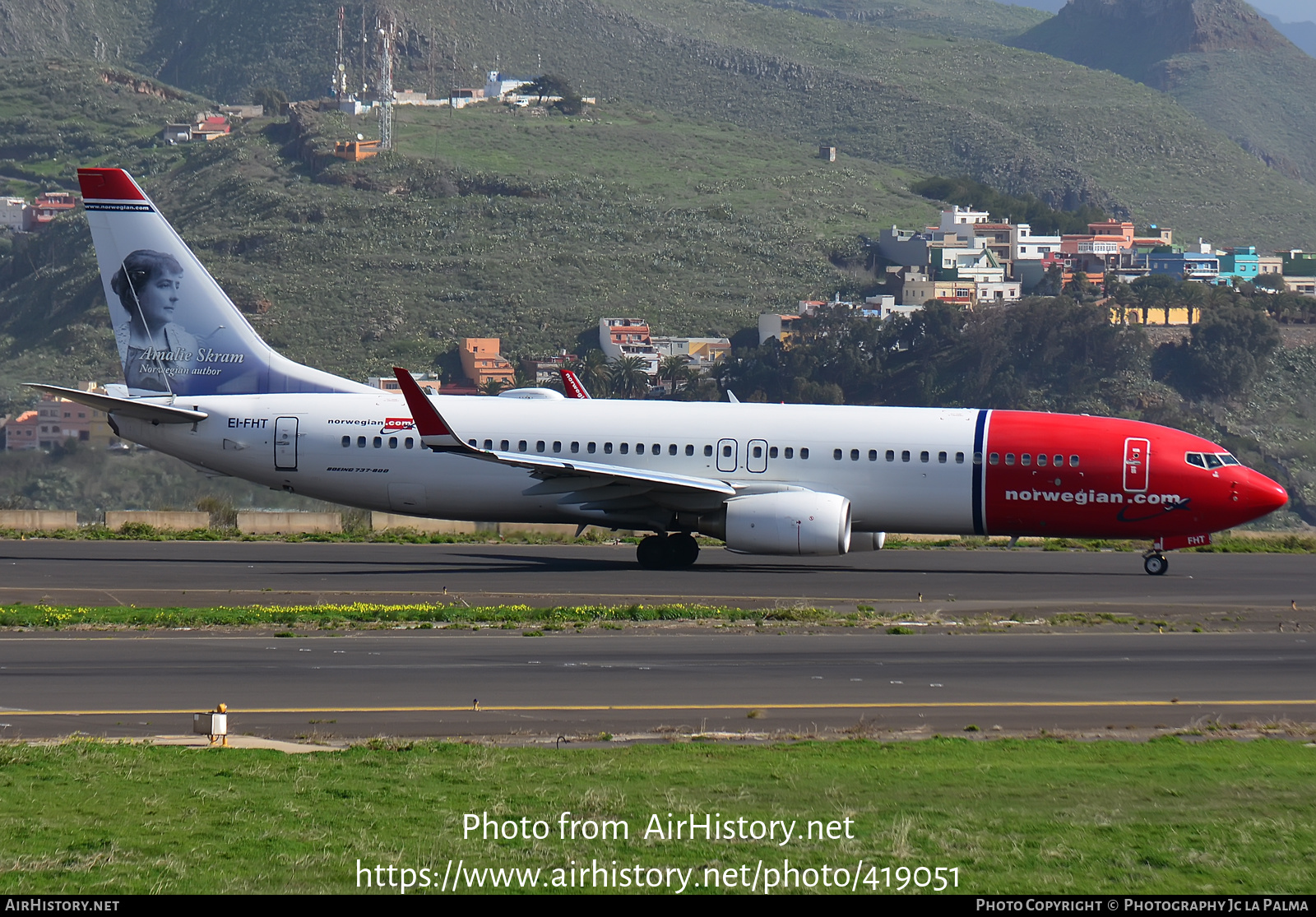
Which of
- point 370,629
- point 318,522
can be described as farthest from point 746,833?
point 318,522

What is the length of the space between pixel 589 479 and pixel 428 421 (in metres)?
3.71

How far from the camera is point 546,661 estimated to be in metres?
20.4

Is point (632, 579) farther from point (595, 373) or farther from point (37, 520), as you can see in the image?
point (595, 373)

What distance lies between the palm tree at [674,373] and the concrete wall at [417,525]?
3197 inches

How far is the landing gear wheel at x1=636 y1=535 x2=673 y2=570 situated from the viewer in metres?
34.7

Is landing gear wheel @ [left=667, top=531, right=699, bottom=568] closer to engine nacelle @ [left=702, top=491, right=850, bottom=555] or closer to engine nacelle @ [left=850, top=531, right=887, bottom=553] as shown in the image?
engine nacelle @ [left=702, top=491, right=850, bottom=555]

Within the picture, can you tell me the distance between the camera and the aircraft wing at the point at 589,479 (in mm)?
32062

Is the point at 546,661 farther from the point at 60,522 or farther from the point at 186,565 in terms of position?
the point at 60,522

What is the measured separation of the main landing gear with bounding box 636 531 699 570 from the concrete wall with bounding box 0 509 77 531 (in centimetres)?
1791

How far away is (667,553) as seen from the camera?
1367 inches

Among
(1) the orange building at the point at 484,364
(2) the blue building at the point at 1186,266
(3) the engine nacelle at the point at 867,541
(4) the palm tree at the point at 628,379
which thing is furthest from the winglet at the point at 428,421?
(2) the blue building at the point at 1186,266

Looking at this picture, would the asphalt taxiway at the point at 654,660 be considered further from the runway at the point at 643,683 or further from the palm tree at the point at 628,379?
the palm tree at the point at 628,379

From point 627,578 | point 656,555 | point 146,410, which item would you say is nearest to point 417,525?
point 146,410

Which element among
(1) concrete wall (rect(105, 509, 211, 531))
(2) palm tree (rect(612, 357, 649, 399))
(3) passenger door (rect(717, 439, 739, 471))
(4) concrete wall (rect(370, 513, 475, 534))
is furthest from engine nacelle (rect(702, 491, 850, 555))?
(2) palm tree (rect(612, 357, 649, 399))
